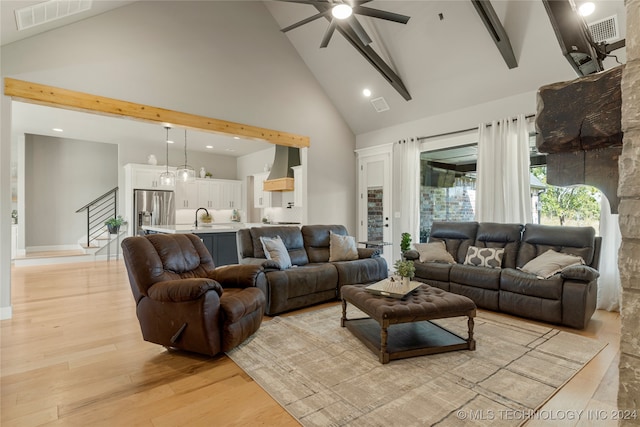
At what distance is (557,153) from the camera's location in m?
0.89

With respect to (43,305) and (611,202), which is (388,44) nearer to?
(611,202)

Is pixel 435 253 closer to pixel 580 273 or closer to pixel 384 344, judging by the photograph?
pixel 580 273

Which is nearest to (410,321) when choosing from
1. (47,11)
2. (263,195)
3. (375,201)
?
(375,201)

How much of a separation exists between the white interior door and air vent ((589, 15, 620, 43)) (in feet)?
11.0

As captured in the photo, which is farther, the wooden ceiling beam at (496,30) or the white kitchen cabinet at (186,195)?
the white kitchen cabinet at (186,195)

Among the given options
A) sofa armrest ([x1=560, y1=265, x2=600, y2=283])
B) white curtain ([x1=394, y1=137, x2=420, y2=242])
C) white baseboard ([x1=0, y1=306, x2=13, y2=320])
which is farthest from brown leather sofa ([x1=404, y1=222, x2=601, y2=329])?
white baseboard ([x1=0, y1=306, x2=13, y2=320])

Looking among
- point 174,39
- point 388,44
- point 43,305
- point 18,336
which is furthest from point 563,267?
point 43,305

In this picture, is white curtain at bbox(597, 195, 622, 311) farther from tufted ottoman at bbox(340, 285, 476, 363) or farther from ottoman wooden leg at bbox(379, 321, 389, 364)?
ottoman wooden leg at bbox(379, 321, 389, 364)

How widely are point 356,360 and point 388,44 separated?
15.0 feet

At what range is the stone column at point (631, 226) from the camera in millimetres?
681

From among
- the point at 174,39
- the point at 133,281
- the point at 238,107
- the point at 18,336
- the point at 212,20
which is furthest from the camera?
the point at 238,107

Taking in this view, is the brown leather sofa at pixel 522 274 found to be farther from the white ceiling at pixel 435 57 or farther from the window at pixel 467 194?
the white ceiling at pixel 435 57

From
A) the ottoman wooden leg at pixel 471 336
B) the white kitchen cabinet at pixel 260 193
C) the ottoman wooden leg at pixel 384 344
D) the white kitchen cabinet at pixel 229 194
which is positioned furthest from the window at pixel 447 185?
the white kitchen cabinet at pixel 229 194

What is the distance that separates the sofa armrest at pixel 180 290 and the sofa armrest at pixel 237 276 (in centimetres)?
49
